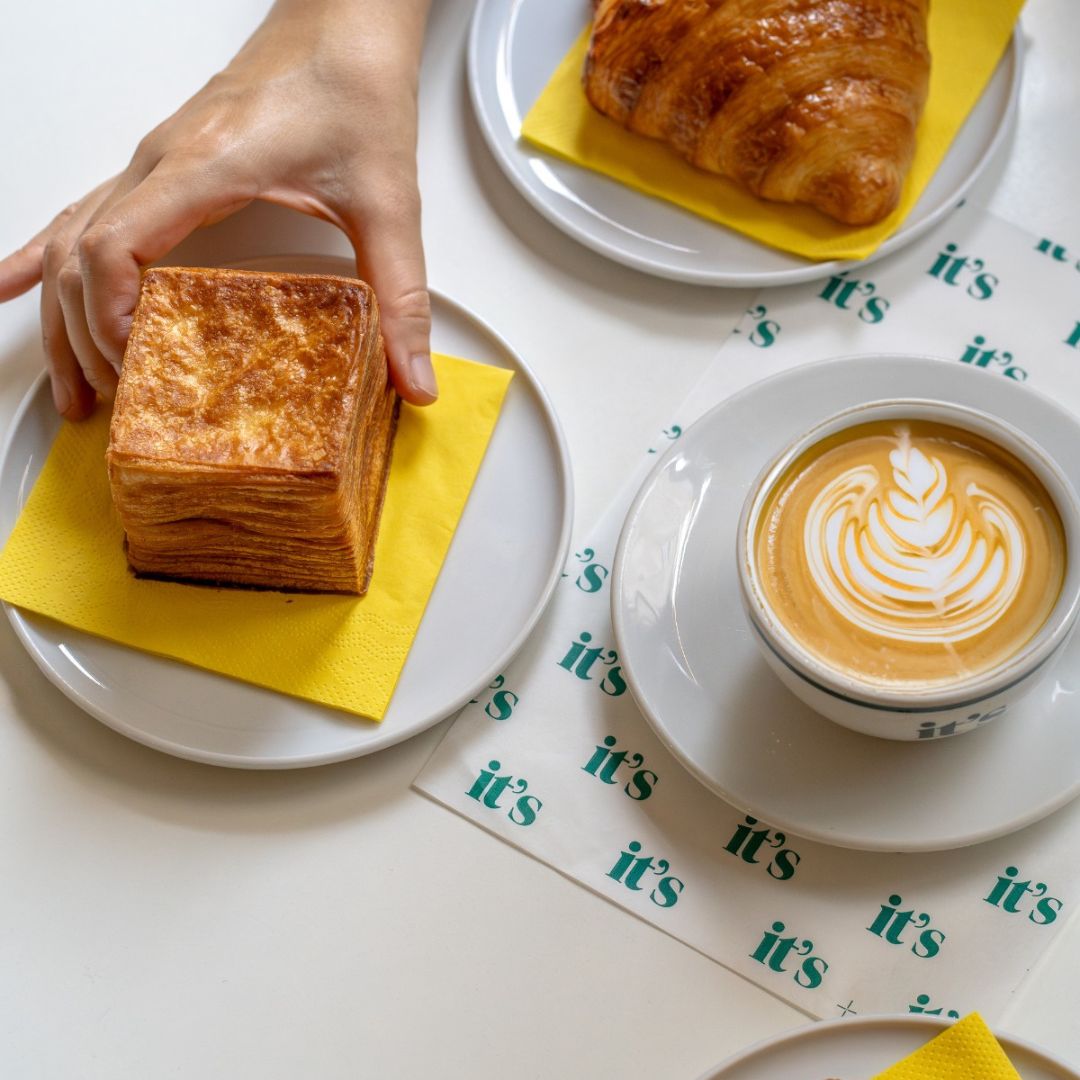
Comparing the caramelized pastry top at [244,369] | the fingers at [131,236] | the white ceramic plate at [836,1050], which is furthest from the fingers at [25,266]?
the white ceramic plate at [836,1050]

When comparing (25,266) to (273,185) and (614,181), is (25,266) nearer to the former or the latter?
(273,185)

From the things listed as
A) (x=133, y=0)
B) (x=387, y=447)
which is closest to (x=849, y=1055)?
→ (x=387, y=447)

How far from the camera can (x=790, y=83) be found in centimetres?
126

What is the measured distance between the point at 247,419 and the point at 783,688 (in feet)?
1.71

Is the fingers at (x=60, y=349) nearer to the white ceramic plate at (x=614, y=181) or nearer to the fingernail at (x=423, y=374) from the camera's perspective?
the fingernail at (x=423, y=374)

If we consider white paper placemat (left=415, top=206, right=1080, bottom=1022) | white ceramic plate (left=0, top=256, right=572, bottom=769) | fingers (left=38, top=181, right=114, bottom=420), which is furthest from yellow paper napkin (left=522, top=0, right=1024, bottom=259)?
fingers (left=38, top=181, right=114, bottom=420)

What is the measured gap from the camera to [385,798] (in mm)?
1120

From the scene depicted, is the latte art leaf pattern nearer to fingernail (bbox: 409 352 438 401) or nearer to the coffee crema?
the coffee crema

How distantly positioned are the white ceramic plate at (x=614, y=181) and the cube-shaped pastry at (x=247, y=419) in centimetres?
33

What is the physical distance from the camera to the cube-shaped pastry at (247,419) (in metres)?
1.02

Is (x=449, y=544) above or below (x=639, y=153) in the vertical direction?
below

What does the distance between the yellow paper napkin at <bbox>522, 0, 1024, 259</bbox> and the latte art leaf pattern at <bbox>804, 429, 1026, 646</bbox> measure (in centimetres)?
37

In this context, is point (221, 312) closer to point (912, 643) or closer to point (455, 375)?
point (455, 375)

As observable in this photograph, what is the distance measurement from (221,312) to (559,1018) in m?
0.68
